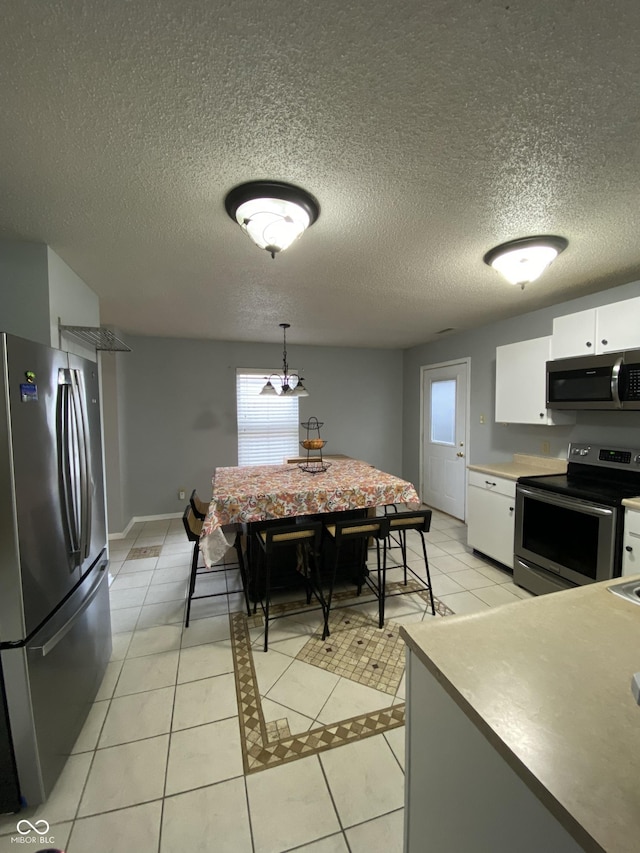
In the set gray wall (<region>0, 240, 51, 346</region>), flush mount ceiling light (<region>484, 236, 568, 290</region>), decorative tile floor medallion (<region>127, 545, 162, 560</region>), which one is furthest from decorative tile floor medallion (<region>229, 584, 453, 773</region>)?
flush mount ceiling light (<region>484, 236, 568, 290</region>)

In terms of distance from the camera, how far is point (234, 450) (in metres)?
4.97

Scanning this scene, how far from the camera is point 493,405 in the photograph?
391cm

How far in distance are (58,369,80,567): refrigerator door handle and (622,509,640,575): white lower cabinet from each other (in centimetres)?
309

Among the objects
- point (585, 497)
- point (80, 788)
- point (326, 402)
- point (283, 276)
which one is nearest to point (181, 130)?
point (283, 276)

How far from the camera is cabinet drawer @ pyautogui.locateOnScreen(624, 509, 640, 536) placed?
2.13 metres

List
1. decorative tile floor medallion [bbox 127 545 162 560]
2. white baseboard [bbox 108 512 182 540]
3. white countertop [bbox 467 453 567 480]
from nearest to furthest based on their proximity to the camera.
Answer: white countertop [bbox 467 453 567 480] < decorative tile floor medallion [bbox 127 545 162 560] < white baseboard [bbox 108 512 182 540]

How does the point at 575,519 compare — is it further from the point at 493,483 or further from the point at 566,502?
the point at 493,483

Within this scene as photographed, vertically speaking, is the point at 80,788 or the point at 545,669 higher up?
the point at 545,669

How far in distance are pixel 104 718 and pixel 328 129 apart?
2.73 meters

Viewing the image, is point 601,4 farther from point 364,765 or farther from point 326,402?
point 326,402

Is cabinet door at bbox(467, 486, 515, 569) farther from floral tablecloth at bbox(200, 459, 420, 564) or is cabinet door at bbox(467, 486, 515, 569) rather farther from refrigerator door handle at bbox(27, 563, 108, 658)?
refrigerator door handle at bbox(27, 563, 108, 658)

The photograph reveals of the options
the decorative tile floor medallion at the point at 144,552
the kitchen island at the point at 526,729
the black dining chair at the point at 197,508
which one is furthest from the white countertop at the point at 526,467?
the decorative tile floor medallion at the point at 144,552

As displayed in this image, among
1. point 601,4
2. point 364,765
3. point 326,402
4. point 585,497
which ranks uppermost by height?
point 601,4

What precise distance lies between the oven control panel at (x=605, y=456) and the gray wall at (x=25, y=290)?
3.93 m
